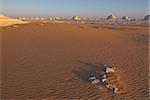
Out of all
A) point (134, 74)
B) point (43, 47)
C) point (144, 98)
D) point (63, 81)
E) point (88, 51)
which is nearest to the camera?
point (144, 98)

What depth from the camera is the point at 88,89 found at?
7.67m

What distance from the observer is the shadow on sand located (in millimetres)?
9000

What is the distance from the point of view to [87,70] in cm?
974

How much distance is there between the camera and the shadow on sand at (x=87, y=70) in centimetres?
900

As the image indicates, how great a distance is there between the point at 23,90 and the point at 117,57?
20.1 ft

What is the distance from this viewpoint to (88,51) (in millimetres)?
13758

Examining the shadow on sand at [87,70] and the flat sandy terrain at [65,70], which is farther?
the shadow on sand at [87,70]

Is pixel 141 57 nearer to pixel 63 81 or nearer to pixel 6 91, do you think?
pixel 63 81

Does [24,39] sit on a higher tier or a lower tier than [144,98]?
higher

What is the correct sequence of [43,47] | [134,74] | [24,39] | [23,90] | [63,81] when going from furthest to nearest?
[24,39] < [43,47] < [134,74] < [63,81] < [23,90]

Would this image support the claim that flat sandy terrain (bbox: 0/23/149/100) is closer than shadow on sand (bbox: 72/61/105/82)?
Yes

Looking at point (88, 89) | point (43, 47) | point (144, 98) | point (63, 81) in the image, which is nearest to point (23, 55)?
point (43, 47)

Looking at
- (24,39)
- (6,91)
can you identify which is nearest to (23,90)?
(6,91)

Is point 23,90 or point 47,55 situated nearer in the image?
point 23,90
